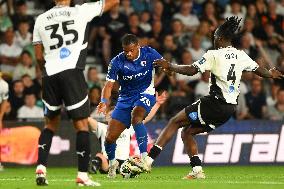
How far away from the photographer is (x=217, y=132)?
17.6m

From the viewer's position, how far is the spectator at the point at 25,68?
63.1 feet

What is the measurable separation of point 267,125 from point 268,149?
48 cm

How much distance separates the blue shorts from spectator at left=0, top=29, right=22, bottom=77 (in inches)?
263

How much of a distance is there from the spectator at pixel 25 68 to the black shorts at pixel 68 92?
879cm

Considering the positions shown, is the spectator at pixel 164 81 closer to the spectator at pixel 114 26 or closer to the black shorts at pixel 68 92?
the spectator at pixel 114 26

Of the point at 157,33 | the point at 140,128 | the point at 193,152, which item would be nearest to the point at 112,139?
the point at 140,128

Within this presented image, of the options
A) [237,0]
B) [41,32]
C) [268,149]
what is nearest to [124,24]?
[237,0]

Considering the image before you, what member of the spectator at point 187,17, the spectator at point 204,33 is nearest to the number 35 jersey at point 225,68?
the spectator at point 204,33

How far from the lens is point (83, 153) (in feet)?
34.1

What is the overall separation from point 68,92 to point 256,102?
9.70m

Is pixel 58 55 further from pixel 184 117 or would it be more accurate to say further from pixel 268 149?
pixel 268 149

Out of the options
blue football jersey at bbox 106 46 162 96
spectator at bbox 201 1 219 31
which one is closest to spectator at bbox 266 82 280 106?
spectator at bbox 201 1 219 31

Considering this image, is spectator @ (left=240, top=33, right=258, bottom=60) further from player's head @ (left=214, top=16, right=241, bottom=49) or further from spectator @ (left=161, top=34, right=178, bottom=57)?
player's head @ (left=214, top=16, right=241, bottom=49)

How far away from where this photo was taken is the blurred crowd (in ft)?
62.3
